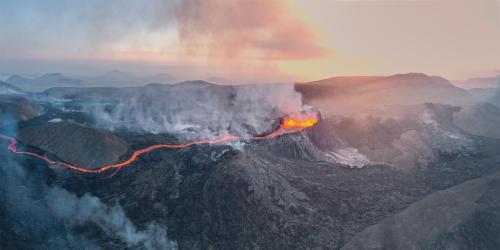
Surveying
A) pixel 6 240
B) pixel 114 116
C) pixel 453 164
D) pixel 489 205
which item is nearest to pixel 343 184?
pixel 489 205

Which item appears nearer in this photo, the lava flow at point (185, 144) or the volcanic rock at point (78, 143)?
the lava flow at point (185, 144)

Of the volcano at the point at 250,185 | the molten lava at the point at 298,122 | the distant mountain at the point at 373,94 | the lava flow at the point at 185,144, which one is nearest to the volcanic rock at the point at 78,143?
the volcano at the point at 250,185

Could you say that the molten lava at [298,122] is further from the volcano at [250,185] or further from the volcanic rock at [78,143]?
the volcanic rock at [78,143]

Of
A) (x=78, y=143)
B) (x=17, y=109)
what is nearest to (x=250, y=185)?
(x=78, y=143)

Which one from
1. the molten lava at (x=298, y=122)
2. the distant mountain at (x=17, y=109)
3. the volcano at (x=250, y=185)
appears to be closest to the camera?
the volcano at (x=250, y=185)

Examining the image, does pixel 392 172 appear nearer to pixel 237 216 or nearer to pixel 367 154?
pixel 367 154

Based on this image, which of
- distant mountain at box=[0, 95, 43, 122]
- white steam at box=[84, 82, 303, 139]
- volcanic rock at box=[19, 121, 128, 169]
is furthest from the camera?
distant mountain at box=[0, 95, 43, 122]

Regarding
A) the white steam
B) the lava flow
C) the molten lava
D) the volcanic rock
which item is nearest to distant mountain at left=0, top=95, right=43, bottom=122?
the white steam

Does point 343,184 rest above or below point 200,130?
below

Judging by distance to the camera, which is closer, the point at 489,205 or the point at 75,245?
the point at 75,245

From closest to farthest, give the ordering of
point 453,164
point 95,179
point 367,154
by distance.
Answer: point 95,179
point 453,164
point 367,154

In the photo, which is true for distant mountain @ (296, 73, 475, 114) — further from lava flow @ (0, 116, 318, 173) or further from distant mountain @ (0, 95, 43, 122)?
distant mountain @ (0, 95, 43, 122)
